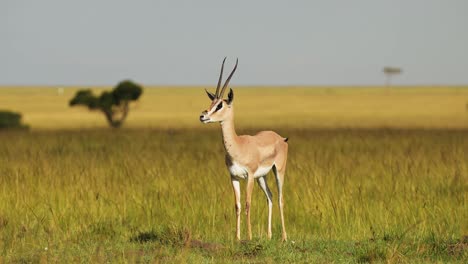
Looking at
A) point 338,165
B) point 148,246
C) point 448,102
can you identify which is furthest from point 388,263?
point 448,102

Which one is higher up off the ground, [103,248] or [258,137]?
[258,137]

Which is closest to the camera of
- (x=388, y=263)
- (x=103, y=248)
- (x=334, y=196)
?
(x=388, y=263)

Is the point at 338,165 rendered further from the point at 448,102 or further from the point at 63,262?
the point at 448,102

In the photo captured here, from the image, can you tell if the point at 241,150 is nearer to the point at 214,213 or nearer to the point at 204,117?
the point at 204,117

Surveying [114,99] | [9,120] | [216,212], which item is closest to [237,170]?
[216,212]

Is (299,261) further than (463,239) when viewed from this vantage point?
No

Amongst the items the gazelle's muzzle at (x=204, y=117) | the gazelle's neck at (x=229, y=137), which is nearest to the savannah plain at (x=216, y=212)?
the gazelle's neck at (x=229, y=137)

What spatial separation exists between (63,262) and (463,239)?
4.93 m

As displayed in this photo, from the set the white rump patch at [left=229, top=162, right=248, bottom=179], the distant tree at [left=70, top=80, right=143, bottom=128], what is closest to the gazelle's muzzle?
the white rump patch at [left=229, top=162, right=248, bottom=179]

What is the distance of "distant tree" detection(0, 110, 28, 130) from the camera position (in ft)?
168

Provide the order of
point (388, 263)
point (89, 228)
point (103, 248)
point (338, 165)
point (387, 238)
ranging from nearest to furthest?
1. point (388, 263)
2. point (103, 248)
3. point (387, 238)
4. point (89, 228)
5. point (338, 165)

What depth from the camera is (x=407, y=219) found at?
11805 mm

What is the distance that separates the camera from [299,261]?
8.66 metres

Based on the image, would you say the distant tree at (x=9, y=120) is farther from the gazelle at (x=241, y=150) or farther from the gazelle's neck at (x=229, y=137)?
the gazelle's neck at (x=229, y=137)
